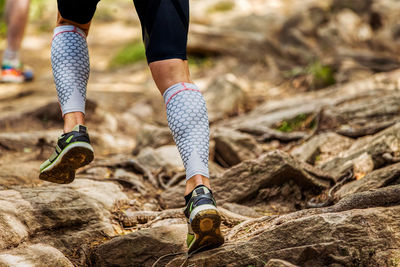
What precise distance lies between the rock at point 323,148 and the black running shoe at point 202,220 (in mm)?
2156

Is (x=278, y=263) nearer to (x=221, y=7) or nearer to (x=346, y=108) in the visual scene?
(x=346, y=108)

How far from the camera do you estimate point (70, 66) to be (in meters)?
2.28

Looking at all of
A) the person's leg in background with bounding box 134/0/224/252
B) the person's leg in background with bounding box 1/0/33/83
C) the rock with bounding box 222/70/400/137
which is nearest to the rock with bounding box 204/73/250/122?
the rock with bounding box 222/70/400/137

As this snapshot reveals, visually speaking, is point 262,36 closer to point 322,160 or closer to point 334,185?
point 322,160

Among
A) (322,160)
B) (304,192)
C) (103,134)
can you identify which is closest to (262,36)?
(103,134)

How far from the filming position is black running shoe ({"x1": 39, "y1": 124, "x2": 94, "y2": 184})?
6.79 feet

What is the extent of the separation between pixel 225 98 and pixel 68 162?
4.98 metres

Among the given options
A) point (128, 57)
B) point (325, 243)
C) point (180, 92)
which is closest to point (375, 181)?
point (325, 243)

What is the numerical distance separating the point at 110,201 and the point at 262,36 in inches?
283

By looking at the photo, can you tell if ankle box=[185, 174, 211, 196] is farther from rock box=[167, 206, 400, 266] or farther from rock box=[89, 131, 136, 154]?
rock box=[89, 131, 136, 154]

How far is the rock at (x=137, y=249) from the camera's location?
93.0 inches

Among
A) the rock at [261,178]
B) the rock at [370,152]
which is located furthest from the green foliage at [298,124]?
the rock at [261,178]

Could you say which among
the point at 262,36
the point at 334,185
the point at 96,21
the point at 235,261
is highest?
the point at 96,21

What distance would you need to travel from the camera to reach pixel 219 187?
330 cm
